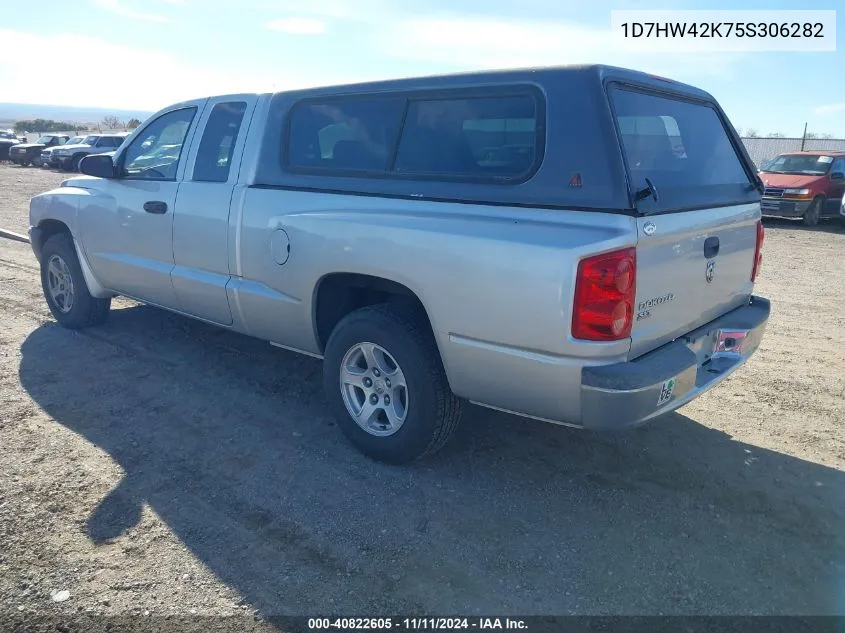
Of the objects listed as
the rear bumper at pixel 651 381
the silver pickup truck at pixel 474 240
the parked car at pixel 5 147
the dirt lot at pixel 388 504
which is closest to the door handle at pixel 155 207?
the silver pickup truck at pixel 474 240

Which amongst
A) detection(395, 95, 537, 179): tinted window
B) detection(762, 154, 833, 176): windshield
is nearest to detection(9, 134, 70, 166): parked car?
detection(762, 154, 833, 176): windshield

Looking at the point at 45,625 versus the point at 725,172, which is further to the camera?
the point at 725,172

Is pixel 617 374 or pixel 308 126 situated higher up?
pixel 308 126

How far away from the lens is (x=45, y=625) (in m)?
2.54

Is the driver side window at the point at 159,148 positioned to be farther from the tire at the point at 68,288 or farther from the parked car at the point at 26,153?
A: the parked car at the point at 26,153

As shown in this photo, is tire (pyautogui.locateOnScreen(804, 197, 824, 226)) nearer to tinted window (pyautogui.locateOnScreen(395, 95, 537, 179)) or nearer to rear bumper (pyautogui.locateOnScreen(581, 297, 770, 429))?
rear bumper (pyautogui.locateOnScreen(581, 297, 770, 429))

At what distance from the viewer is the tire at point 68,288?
18.8 ft

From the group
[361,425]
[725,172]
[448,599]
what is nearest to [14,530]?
[361,425]

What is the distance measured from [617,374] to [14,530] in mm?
2786

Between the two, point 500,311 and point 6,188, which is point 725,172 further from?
point 6,188

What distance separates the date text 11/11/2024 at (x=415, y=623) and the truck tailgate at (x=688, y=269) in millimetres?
1247

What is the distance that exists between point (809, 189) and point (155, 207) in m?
14.3

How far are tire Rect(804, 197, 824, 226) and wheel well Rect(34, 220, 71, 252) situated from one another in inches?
572

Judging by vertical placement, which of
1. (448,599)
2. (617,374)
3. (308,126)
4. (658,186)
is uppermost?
(308,126)
